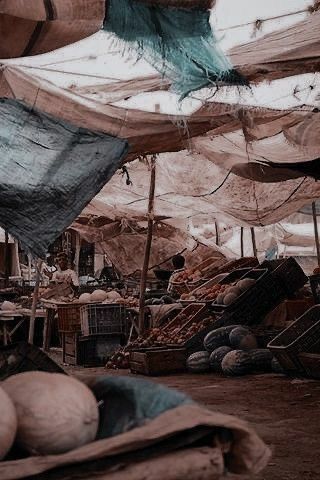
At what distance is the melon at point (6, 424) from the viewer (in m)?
2.05

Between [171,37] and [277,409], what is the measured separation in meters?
3.97

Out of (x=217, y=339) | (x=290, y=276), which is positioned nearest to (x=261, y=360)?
(x=217, y=339)

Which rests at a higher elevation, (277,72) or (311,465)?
(277,72)

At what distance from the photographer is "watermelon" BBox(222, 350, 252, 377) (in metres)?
9.53

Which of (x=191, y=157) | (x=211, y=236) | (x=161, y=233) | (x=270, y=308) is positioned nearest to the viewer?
(x=270, y=308)

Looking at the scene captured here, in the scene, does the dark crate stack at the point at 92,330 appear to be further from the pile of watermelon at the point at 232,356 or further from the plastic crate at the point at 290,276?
the plastic crate at the point at 290,276

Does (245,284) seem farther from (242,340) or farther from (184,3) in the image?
(184,3)

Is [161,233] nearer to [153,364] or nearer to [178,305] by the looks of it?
[178,305]

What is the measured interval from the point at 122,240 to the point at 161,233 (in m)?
1.39

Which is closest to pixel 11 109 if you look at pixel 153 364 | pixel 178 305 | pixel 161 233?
pixel 153 364

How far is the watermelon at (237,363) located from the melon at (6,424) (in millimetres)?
7676

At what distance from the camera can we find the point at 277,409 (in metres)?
6.95

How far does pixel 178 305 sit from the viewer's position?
12.5 meters

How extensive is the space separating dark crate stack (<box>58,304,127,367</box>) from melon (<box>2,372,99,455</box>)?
30.3 ft
